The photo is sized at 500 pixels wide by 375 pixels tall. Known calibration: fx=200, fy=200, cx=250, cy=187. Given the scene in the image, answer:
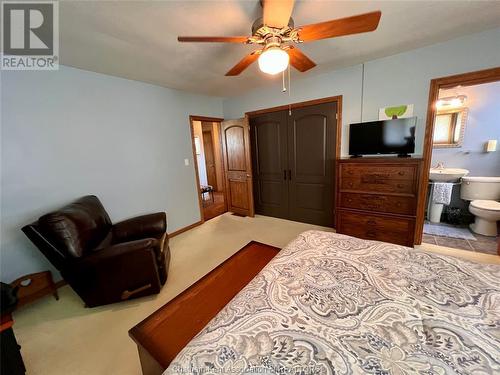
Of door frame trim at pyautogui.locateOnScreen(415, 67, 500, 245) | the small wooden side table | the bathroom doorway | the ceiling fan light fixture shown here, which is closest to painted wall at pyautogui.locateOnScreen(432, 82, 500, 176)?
the bathroom doorway

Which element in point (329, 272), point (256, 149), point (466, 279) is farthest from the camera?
point (256, 149)

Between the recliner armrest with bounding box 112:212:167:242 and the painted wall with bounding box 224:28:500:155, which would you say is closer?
the painted wall with bounding box 224:28:500:155

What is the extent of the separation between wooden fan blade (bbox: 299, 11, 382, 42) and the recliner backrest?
7.79 ft

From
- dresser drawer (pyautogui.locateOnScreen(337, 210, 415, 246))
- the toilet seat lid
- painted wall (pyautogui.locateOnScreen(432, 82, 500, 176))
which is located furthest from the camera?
painted wall (pyautogui.locateOnScreen(432, 82, 500, 176))

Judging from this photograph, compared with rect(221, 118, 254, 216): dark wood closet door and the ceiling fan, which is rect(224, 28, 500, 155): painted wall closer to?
rect(221, 118, 254, 216): dark wood closet door

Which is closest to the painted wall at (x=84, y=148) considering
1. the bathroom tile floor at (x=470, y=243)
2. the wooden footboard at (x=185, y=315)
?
the wooden footboard at (x=185, y=315)

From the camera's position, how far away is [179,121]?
131 inches

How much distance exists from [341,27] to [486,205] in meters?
3.18

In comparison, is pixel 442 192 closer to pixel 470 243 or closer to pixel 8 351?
pixel 470 243

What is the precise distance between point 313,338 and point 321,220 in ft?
9.14

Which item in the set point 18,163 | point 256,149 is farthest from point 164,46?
point 256,149

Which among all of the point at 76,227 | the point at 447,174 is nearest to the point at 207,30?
the point at 76,227

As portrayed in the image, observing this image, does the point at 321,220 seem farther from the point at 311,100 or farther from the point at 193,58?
the point at 193,58

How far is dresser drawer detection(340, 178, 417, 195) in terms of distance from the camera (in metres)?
2.30
